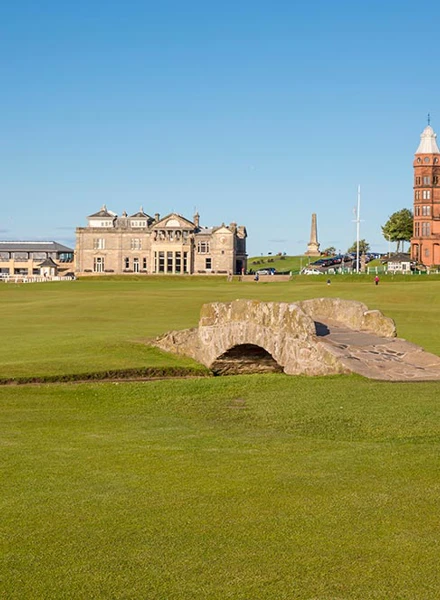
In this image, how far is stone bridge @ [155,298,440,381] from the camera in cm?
2194

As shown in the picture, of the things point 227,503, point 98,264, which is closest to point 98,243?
point 98,264

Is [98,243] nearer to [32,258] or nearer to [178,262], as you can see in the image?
[178,262]

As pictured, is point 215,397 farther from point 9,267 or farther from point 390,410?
point 9,267

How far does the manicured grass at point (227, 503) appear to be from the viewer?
7859 mm

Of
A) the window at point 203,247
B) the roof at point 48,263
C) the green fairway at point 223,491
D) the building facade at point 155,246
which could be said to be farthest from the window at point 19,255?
the green fairway at point 223,491

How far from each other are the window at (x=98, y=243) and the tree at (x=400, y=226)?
67.6 m

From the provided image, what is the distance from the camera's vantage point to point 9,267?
583 ft

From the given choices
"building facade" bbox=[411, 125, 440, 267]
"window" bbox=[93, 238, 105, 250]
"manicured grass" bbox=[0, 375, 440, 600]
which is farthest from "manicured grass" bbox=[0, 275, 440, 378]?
"window" bbox=[93, 238, 105, 250]

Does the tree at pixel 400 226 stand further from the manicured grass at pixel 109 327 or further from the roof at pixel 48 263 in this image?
the manicured grass at pixel 109 327

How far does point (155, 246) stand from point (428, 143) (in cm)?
5378

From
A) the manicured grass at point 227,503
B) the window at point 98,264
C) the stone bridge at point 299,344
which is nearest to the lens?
the manicured grass at point 227,503

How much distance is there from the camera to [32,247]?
18362 cm

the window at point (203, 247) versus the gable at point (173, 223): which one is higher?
the gable at point (173, 223)

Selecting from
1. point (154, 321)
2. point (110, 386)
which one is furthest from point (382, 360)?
point (154, 321)
